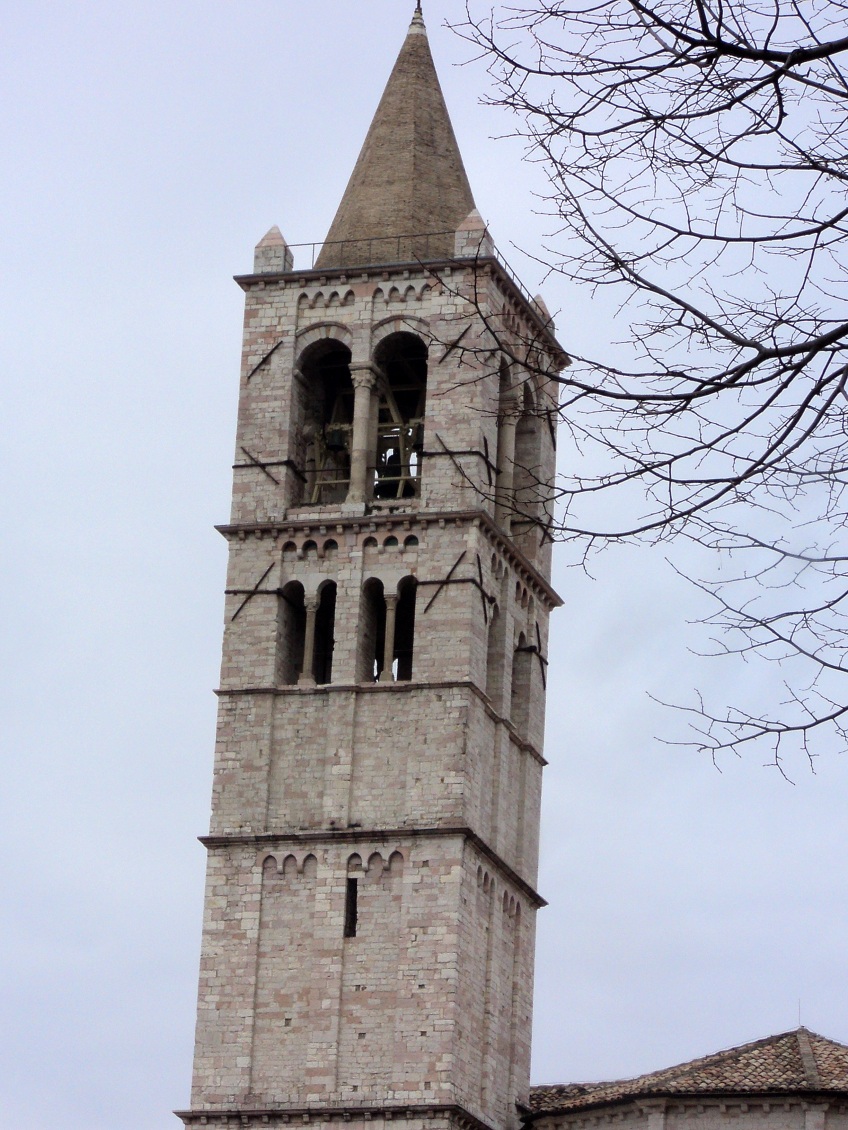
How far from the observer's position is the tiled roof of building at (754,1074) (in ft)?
125

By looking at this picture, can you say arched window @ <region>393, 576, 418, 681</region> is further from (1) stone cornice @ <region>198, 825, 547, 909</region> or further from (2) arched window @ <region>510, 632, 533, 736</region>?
(1) stone cornice @ <region>198, 825, 547, 909</region>

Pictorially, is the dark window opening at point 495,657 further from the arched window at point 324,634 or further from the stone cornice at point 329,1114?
the stone cornice at point 329,1114

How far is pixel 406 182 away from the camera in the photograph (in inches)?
1781

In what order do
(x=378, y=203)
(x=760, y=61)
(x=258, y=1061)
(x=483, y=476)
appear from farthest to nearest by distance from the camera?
(x=378, y=203) < (x=483, y=476) < (x=258, y=1061) < (x=760, y=61)

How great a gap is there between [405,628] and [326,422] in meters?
3.95

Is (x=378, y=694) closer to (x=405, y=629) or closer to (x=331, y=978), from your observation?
(x=405, y=629)

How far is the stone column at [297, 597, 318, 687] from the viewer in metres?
41.4

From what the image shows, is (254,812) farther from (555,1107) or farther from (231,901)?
(555,1107)

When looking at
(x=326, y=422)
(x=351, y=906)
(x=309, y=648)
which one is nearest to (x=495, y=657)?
(x=309, y=648)

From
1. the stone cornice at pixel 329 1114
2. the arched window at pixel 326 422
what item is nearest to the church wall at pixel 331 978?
the stone cornice at pixel 329 1114

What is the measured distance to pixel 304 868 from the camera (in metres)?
40.0

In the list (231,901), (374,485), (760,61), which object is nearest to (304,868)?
(231,901)

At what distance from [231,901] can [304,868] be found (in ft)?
4.07

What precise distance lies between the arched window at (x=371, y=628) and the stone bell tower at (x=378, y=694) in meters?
0.06
